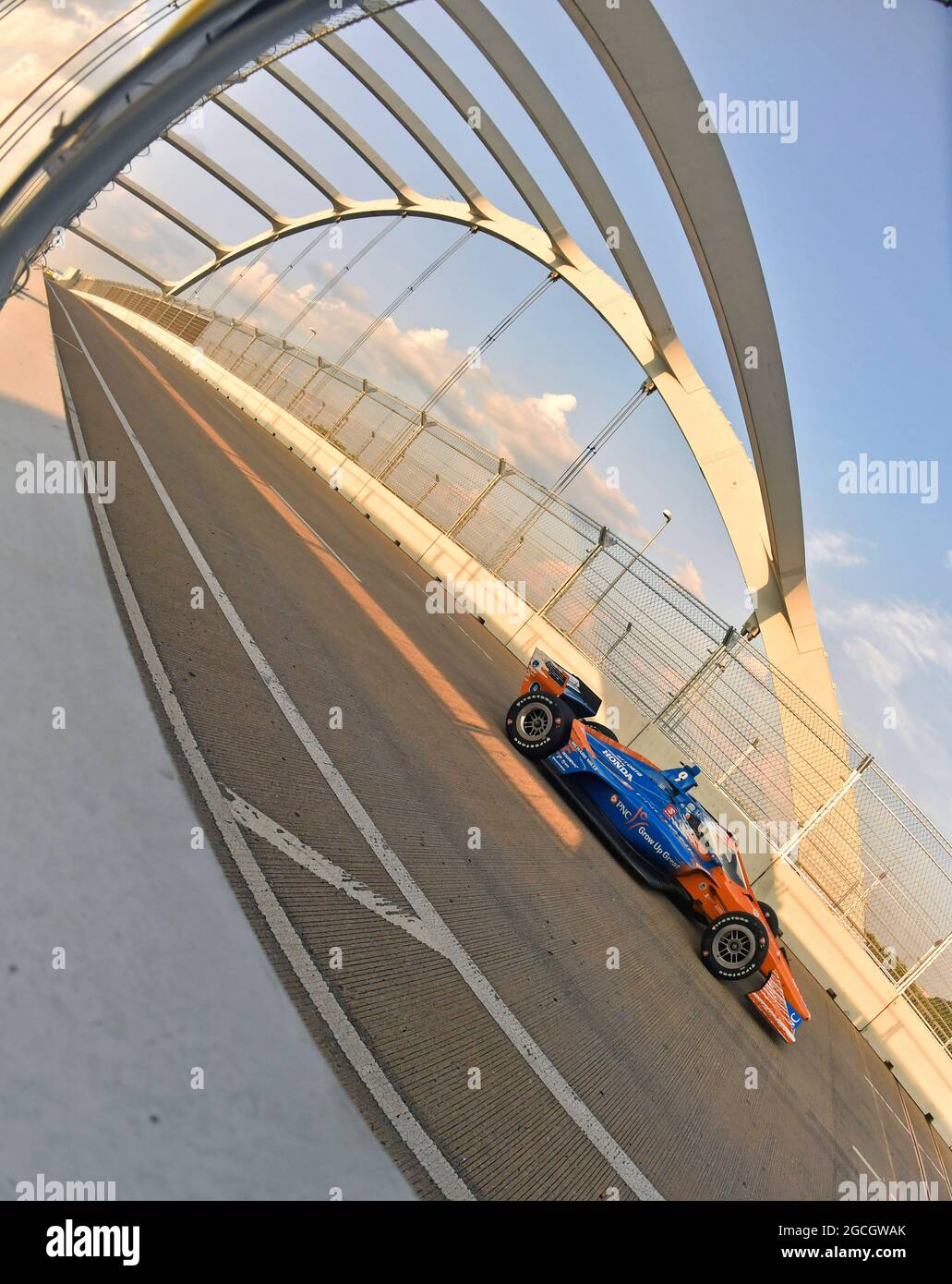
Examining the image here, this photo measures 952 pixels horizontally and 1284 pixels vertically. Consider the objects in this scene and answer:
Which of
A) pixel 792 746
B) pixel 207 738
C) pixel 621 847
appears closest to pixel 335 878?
pixel 207 738

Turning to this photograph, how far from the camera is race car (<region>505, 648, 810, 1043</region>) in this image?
23.3 ft

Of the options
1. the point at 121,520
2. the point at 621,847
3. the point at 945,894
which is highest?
the point at 945,894

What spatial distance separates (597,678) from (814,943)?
204 inches

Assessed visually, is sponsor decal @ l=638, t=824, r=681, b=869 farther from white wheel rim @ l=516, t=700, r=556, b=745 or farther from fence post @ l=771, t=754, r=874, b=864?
fence post @ l=771, t=754, r=874, b=864

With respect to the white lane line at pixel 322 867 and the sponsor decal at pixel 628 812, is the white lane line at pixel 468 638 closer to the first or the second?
the sponsor decal at pixel 628 812

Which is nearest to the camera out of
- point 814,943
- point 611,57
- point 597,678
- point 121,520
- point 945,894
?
point 121,520

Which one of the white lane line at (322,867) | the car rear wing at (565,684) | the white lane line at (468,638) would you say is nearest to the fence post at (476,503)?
the white lane line at (468,638)

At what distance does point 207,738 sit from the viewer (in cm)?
423

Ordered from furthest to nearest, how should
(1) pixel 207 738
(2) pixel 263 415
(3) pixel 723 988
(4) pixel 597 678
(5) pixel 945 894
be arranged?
(2) pixel 263 415 → (4) pixel 597 678 → (5) pixel 945 894 → (3) pixel 723 988 → (1) pixel 207 738

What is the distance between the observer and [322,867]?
3.84 meters

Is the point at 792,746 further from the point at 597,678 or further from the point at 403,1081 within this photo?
the point at 403,1081

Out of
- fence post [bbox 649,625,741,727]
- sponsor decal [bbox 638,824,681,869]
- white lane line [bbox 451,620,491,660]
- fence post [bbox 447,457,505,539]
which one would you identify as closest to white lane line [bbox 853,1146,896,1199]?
sponsor decal [bbox 638,824,681,869]

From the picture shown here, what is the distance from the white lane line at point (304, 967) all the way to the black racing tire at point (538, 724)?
4.50m

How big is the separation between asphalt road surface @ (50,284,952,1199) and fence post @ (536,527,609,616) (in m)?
5.20
